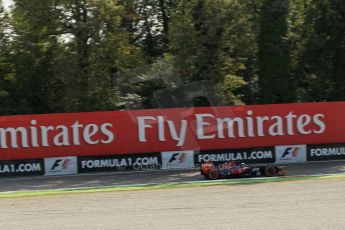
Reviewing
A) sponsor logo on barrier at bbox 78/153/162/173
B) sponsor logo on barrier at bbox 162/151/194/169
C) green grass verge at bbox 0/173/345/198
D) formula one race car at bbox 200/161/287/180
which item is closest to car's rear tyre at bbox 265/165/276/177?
formula one race car at bbox 200/161/287/180

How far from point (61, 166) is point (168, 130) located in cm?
414

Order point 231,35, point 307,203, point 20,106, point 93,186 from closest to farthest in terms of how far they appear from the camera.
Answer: point 307,203
point 93,186
point 231,35
point 20,106

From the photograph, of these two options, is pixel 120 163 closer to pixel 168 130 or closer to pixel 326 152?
pixel 168 130

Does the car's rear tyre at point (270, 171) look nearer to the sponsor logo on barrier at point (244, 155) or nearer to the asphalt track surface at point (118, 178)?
the asphalt track surface at point (118, 178)

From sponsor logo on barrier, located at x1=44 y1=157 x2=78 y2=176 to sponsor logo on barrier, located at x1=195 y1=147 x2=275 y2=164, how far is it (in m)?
4.54

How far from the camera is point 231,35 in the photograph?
24.2 metres

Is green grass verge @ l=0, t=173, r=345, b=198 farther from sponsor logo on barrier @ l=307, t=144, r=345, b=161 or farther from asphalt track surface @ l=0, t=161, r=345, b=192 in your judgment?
sponsor logo on barrier @ l=307, t=144, r=345, b=161

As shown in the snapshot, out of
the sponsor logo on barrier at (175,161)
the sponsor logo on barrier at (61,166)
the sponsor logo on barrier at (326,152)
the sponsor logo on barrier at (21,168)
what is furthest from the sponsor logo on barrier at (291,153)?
the sponsor logo on barrier at (21,168)

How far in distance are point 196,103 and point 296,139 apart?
18.5 feet

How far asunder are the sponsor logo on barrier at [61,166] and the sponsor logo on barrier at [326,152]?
8.85 metres

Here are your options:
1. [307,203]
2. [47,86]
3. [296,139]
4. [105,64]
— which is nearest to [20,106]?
[47,86]

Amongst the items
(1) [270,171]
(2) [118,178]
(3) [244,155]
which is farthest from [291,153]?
(2) [118,178]

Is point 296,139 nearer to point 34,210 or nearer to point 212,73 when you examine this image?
point 212,73

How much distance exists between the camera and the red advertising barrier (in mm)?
19953
